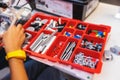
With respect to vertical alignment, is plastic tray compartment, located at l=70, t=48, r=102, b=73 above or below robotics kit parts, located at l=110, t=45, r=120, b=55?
above

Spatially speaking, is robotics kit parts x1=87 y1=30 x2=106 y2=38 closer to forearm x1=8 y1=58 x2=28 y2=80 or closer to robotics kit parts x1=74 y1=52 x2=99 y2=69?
robotics kit parts x1=74 y1=52 x2=99 y2=69

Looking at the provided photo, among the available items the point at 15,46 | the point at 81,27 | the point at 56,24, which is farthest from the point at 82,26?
the point at 15,46

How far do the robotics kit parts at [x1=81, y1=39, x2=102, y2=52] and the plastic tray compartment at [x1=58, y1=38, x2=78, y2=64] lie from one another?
1.3 inches

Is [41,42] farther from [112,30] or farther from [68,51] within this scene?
[112,30]

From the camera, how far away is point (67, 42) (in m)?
0.70

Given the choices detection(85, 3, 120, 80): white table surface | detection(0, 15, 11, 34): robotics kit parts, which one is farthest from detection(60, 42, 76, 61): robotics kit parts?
detection(0, 15, 11, 34): robotics kit parts

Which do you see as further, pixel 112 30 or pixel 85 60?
pixel 112 30

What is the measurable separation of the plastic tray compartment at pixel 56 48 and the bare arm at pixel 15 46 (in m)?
0.11

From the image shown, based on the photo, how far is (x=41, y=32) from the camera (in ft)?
2.46

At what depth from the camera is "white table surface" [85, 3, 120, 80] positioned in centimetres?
67

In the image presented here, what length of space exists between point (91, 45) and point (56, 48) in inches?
5.3

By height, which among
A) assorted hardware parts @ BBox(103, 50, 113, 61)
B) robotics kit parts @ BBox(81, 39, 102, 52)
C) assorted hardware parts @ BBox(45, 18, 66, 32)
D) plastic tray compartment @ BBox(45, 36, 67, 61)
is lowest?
assorted hardware parts @ BBox(103, 50, 113, 61)

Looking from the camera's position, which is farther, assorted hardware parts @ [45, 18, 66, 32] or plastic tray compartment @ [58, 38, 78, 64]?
assorted hardware parts @ [45, 18, 66, 32]

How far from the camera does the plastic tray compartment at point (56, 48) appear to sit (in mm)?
675
